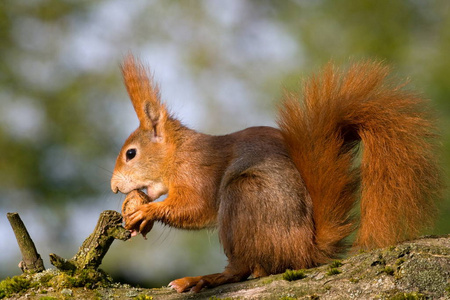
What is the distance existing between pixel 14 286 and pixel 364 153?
1.29 meters

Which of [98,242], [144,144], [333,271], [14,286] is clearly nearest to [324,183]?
[333,271]

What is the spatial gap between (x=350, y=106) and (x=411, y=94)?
0.24m

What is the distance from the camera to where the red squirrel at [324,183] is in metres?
1.79

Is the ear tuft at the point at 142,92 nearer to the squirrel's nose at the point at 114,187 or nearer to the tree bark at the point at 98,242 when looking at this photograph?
the squirrel's nose at the point at 114,187

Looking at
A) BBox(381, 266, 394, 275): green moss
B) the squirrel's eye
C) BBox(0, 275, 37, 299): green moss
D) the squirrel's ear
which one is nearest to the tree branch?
BBox(0, 275, 37, 299): green moss

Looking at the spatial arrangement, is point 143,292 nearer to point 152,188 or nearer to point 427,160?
point 152,188

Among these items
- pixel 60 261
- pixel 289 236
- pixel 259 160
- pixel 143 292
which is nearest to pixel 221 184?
pixel 259 160

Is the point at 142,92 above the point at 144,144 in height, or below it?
above

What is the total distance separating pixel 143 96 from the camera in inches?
101

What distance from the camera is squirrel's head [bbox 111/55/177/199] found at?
246 centimetres

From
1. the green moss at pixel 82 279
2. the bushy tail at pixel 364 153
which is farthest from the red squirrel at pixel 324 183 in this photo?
the green moss at pixel 82 279

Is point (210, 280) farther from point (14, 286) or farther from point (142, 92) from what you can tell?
point (142, 92)

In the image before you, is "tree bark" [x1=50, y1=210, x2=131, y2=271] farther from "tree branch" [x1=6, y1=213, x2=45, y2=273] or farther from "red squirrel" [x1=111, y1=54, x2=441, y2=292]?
"red squirrel" [x1=111, y1=54, x2=441, y2=292]

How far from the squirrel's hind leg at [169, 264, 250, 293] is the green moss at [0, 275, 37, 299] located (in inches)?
19.4
